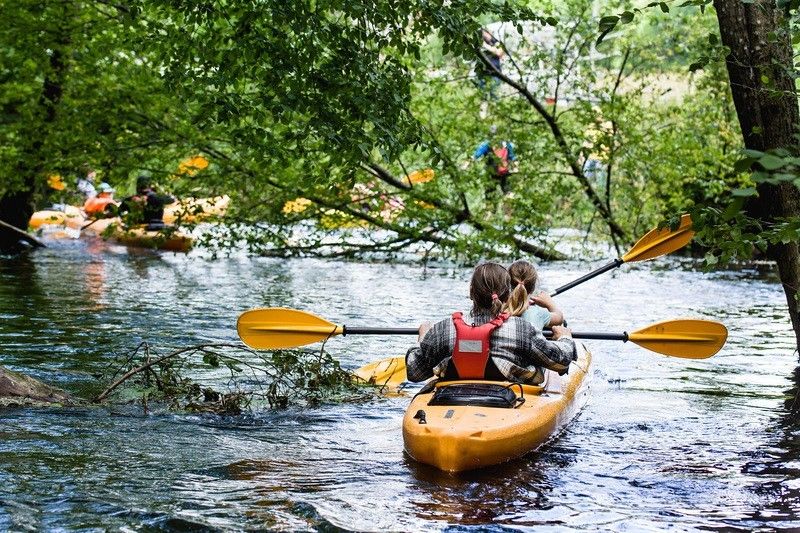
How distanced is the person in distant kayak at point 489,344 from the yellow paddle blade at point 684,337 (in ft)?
4.67

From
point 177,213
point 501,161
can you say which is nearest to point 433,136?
point 501,161

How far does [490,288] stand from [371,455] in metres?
1.01

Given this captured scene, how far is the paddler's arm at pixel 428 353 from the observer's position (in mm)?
5426

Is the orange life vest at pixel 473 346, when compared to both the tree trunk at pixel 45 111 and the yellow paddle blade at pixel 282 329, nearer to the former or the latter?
the yellow paddle blade at pixel 282 329

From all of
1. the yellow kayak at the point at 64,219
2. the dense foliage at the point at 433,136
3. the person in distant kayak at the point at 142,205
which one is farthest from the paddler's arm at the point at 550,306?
the yellow kayak at the point at 64,219

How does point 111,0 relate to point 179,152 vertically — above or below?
above

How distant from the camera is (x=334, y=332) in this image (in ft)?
21.7

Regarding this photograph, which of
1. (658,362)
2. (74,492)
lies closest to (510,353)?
(74,492)

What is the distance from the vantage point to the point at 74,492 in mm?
4453

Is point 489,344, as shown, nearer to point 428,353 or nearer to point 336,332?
point 428,353

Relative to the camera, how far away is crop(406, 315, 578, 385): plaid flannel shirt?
538cm

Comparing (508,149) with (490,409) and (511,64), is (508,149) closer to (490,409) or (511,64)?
(511,64)

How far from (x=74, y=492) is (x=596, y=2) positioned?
10.5 m

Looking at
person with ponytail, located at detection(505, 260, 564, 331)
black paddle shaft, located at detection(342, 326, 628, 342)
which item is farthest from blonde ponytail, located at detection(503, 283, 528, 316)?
black paddle shaft, located at detection(342, 326, 628, 342)
